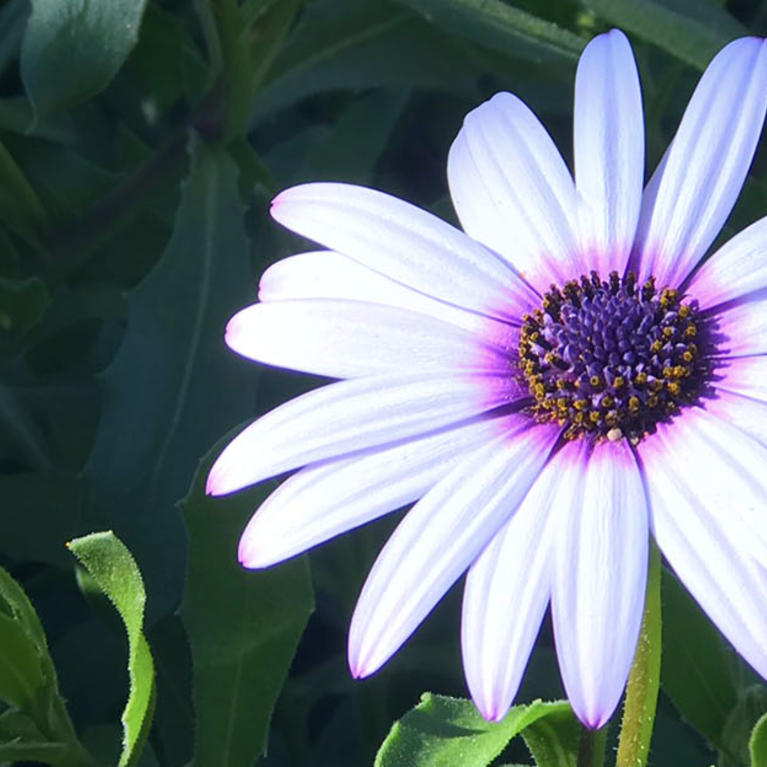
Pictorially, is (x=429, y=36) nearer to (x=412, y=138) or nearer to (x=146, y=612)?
(x=412, y=138)

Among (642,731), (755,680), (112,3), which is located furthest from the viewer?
(112,3)

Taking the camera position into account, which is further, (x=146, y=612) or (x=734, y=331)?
(x=146, y=612)

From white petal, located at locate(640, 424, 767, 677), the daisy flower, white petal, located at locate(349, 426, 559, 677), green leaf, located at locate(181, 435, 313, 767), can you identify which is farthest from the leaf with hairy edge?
white petal, located at locate(640, 424, 767, 677)

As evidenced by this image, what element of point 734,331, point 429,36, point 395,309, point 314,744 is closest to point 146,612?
point 314,744

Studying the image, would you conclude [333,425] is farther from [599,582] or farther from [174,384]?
[174,384]

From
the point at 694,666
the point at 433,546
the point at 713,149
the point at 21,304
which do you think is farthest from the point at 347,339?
the point at 21,304

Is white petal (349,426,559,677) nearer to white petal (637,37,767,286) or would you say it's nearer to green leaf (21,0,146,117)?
white petal (637,37,767,286)
